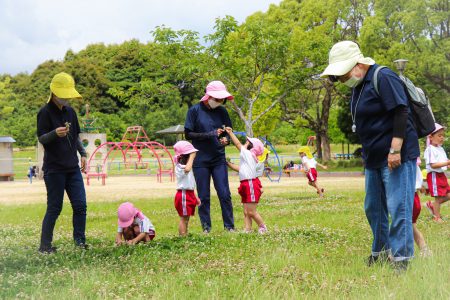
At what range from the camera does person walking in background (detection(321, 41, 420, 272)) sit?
191 inches

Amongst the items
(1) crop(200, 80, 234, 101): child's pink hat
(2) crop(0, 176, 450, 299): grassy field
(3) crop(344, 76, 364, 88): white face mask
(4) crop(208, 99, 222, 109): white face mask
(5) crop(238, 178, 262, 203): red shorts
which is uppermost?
(1) crop(200, 80, 234, 101): child's pink hat

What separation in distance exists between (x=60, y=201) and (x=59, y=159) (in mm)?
526

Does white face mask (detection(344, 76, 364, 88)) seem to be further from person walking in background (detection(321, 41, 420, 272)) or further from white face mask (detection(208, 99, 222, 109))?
white face mask (detection(208, 99, 222, 109))

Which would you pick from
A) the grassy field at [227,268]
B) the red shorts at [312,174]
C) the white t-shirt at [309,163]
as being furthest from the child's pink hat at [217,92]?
the white t-shirt at [309,163]

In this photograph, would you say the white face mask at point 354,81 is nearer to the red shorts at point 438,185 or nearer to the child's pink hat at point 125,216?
the child's pink hat at point 125,216

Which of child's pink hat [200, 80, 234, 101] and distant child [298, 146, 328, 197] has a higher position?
child's pink hat [200, 80, 234, 101]

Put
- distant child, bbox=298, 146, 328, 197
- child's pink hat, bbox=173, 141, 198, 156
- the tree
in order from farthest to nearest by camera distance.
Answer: the tree
distant child, bbox=298, 146, 328, 197
child's pink hat, bbox=173, 141, 198, 156

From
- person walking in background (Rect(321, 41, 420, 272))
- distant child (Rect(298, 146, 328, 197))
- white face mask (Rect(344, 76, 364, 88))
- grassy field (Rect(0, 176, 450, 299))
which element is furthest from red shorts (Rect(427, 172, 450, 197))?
distant child (Rect(298, 146, 328, 197))

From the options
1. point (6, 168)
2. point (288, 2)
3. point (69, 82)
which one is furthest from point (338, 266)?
point (288, 2)

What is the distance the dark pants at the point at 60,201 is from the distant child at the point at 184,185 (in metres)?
1.44

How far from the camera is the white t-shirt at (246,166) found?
8.19 metres

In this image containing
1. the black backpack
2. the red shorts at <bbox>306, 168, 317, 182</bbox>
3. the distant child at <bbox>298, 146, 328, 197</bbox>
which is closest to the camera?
the black backpack

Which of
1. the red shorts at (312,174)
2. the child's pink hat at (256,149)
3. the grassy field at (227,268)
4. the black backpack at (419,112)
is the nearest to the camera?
the grassy field at (227,268)

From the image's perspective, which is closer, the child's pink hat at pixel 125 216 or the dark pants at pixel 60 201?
the dark pants at pixel 60 201
